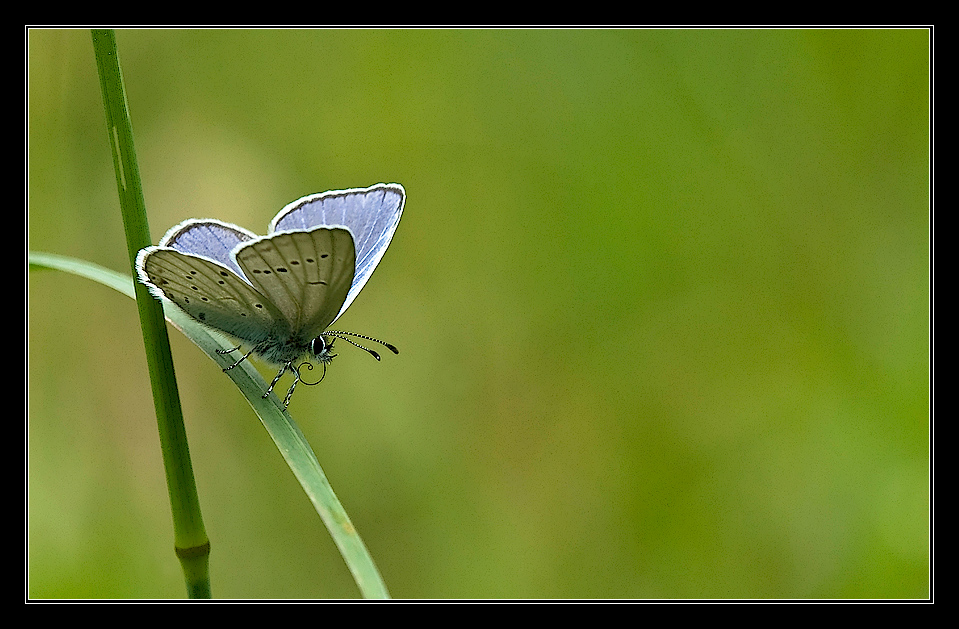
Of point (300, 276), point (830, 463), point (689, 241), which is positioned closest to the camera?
point (300, 276)

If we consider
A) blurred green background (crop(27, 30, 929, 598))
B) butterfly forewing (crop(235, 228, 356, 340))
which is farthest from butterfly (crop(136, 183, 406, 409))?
blurred green background (crop(27, 30, 929, 598))

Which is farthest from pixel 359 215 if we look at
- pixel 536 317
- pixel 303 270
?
pixel 536 317

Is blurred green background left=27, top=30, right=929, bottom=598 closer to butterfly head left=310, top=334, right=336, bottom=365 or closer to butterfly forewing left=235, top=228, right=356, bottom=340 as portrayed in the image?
butterfly head left=310, top=334, right=336, bottom=365

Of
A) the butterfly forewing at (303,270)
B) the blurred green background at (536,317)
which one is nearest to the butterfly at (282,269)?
the butterfly forewing at (303,270)

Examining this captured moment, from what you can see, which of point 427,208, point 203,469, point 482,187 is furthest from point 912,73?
point 203,469

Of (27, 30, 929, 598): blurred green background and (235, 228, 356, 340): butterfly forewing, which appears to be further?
(27, 30, 929, 598): blurred green background

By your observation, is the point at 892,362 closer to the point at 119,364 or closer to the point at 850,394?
the point at 850,394

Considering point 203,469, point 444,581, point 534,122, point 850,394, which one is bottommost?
point 444,581
